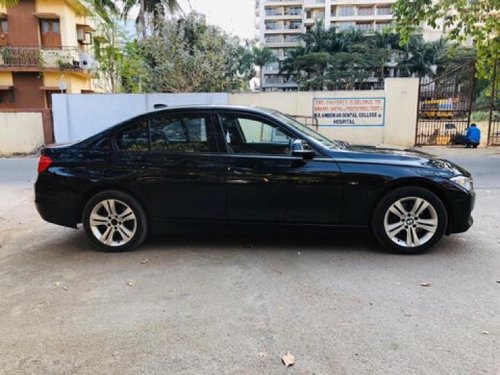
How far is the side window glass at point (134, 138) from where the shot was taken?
16.6 feet

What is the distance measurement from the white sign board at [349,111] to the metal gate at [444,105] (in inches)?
56.8

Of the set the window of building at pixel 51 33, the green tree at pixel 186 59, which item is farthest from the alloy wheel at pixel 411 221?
the window of building at pixel 51 33

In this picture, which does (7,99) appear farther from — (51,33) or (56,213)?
(56,213)

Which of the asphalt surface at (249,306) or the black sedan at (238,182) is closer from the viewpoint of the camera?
the asphalt surface at (249,306)

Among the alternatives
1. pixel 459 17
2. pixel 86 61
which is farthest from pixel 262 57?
pixel 459 17

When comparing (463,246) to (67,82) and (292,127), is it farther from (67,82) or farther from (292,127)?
(67,82)

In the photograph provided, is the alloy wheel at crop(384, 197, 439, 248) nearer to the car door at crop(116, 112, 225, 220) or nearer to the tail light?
the car door at crop(116, 112, 225, 220)

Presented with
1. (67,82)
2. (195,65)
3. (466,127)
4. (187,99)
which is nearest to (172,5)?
(67,82)

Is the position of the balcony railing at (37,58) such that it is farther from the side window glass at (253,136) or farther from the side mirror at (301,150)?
the side mirror at (301,150)

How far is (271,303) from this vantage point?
3713mm

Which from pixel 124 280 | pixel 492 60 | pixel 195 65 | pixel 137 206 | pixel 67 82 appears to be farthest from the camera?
pixel 67 82

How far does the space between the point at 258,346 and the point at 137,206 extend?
2507 mm

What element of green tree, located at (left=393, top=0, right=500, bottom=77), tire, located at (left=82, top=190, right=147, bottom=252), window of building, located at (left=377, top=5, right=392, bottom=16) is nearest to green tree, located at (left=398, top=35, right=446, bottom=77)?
window of building, located at (left=377, top=5, right=392, bottom=16)

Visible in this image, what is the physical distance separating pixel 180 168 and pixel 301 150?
1316 mm
